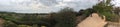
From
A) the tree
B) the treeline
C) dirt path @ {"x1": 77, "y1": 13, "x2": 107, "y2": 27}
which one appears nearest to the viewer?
the treeline

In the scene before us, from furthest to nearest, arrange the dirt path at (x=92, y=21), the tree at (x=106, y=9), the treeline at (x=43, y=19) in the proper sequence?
the tree at (x=106, y=9), the dirt path at (x=92, y=21), the treeline at (x=43, y=19)

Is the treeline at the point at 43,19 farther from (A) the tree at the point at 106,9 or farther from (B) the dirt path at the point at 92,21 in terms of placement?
(A) the tree at the point at 106,9

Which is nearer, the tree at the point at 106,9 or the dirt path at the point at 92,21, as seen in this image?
the dirt path at the point at 92,21

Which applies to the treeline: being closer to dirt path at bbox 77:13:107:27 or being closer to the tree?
dirt path at bbox 77:13:107:27

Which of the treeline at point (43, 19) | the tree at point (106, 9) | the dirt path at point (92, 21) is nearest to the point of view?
the treeline at point (43, 19)

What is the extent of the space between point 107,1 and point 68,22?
1479 mm

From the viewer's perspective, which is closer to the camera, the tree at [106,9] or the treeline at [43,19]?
the treeline at [43,19]

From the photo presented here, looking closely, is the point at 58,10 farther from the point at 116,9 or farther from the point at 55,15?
the point at 116,9

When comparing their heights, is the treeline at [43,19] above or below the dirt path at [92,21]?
above

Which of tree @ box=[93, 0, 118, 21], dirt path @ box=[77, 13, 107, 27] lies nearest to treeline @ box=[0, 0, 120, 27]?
dirt path @ box=[77, 13, 107, 27]

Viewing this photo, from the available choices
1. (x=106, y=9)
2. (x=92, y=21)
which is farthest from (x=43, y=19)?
(x=106, y=9)

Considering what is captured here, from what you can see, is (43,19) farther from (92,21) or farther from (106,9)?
(106,9)

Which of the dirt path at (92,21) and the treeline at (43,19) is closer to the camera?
the treeline at (43,19)

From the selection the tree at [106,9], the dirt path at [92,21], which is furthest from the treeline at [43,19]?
the tree at [106,9]
